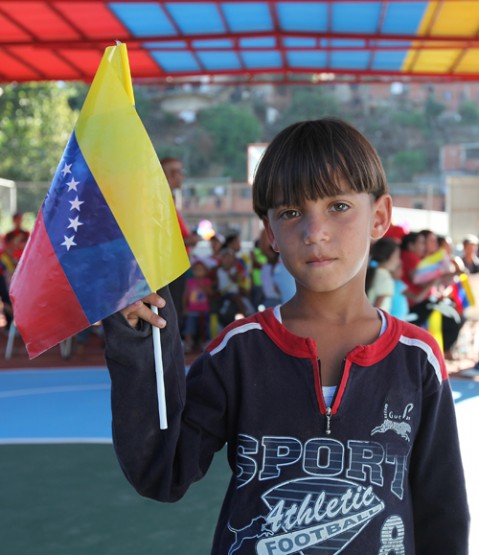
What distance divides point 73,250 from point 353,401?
1.79 ft

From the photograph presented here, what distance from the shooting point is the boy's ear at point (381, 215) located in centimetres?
148

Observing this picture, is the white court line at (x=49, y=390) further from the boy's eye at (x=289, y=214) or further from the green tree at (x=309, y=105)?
the green tree at (x=309, y=105)

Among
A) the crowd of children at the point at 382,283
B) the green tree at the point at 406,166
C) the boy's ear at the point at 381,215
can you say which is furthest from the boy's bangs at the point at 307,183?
the green tree at the point at 406,166

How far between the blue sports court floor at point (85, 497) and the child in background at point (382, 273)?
1.06 m

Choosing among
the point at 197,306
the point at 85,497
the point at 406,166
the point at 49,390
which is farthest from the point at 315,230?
the point at 406,166

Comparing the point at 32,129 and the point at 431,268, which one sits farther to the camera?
the point at 32,129

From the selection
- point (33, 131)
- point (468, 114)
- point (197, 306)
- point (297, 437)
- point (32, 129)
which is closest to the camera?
point (297, 437)

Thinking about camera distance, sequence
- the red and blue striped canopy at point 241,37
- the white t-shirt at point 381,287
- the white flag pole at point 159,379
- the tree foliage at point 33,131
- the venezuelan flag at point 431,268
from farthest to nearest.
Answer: the tree foliage at point 33,131, the red and blue striped canopy at point 241,37, the venezuelan flag at point 431,268, the white t-shirt at point 381,287, the white flag pole at point 159,379

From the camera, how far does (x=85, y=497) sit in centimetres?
380

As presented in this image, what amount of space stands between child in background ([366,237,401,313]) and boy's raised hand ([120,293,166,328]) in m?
4.48

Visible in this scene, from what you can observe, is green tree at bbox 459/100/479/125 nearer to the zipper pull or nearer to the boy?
the boy

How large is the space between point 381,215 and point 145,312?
53 centimetres

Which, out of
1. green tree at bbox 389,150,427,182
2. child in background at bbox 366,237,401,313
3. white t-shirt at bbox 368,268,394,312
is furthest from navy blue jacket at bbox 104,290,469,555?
green tree at bbox 389,150,427,182

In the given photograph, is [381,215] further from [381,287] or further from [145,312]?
[381,287]
